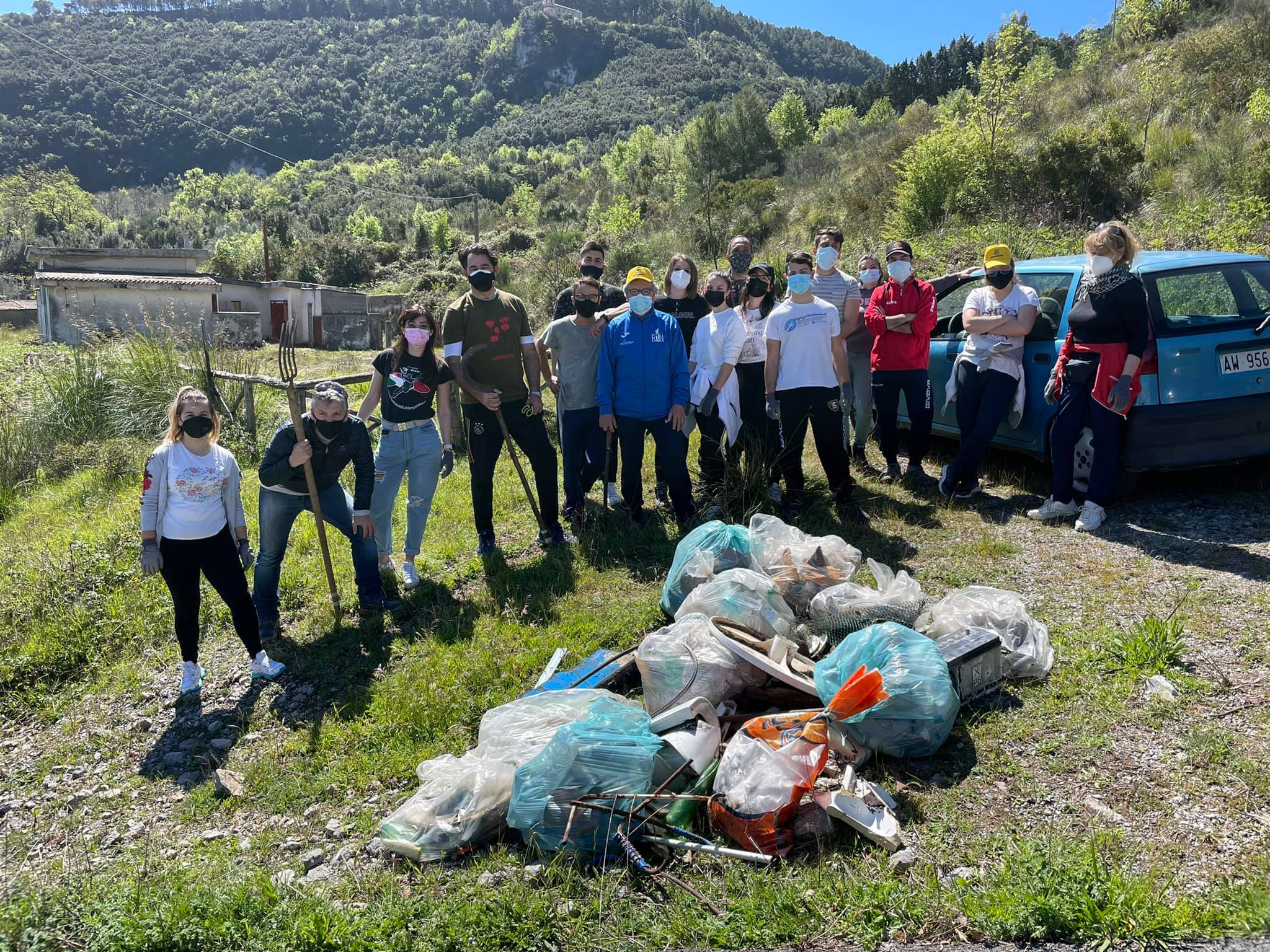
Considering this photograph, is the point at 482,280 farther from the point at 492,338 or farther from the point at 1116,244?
the point at 1116,244

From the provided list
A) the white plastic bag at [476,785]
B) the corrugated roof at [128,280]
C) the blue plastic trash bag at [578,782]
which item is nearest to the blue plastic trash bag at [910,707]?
the blue plastic trash bag at [578,782]

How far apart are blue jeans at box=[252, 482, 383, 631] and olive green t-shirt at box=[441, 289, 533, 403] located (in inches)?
48.4

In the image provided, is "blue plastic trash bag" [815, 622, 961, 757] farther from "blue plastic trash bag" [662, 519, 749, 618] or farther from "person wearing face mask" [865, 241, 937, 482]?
"person wearing face mask" [865, 241, 937, 482]

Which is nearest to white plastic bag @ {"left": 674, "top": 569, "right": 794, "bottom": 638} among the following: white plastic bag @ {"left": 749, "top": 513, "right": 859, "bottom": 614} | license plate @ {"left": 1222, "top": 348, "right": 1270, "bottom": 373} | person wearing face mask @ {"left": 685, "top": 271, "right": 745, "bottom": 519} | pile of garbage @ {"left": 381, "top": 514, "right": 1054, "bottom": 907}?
pile of garbage @ {"left": 381, "top": 514, "right": 1054, "bottom": 907}

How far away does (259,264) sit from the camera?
54406mm

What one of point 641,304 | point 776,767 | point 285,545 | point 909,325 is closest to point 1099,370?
point 909,325

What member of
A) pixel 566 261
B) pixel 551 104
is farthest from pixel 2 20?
pixel 566 261

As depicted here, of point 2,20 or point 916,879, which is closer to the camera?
point 916,879

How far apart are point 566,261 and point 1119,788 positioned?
26171 millimetres

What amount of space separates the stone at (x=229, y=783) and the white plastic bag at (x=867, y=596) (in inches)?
120

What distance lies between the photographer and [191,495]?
15.8 ft

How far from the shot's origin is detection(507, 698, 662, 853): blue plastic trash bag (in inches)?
122

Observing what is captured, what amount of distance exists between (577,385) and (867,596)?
3.00 meters

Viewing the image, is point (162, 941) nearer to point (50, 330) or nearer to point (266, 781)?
point (266, 781)
